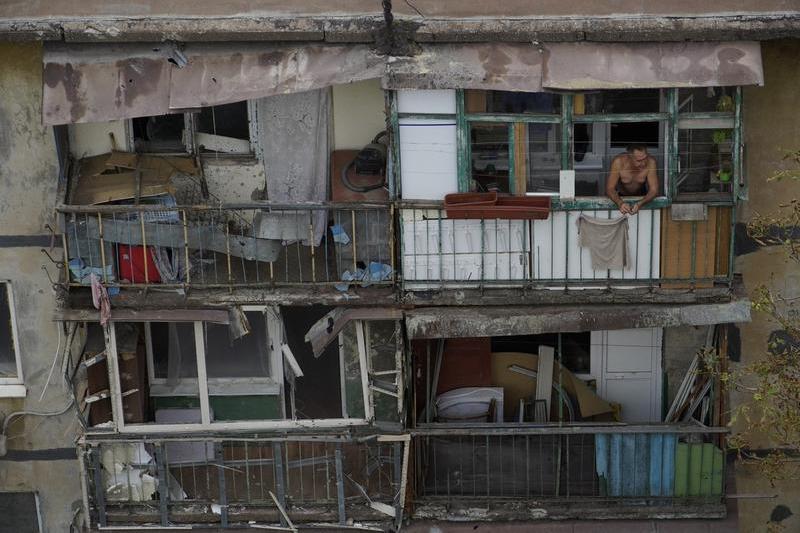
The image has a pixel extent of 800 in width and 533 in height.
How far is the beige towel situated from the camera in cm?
1395

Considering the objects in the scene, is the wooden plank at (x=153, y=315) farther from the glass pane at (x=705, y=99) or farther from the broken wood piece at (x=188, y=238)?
the glass pane at (x=705, y=99)

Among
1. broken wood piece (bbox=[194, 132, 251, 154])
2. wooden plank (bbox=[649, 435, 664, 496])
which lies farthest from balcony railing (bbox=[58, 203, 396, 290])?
wooden plank (bbox=[649, 435, 664, 496])

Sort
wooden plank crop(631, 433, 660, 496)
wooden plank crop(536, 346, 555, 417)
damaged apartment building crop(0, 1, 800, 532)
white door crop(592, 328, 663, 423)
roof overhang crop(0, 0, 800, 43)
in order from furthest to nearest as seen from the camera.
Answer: white door crop(592, 328, 663, 423), wooden plank crop(536, 346, 555, 417), wooden plank crop(631, 433, 660, 496), damaged apartment building crop(0, 1, 800, 532), roof overhang crop(0, 0, 800, 43)

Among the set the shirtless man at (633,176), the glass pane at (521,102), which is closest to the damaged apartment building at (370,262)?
the glass pane at (521,102)

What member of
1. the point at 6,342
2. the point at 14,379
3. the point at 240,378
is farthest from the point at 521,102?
the point at 14,379

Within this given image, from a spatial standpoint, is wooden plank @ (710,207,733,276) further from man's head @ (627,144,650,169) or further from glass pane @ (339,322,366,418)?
glass pane @ (339,322,366,418)

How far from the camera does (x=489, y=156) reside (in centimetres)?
1398

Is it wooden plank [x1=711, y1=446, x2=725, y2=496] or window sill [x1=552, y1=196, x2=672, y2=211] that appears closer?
window sill [x1=552, y1=196, x2=672, y2=211]

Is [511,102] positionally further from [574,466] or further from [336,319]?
[574,466]

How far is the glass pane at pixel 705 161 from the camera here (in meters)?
13.7

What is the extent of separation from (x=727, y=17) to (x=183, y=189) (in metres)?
6.90

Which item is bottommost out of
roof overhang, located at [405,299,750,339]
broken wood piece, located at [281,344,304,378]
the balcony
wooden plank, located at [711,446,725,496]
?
wooden plank, located at [711,446,725,496]

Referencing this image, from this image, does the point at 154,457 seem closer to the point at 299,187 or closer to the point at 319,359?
the point at 319,359

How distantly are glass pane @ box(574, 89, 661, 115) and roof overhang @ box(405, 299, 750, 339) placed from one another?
93.0 inches
